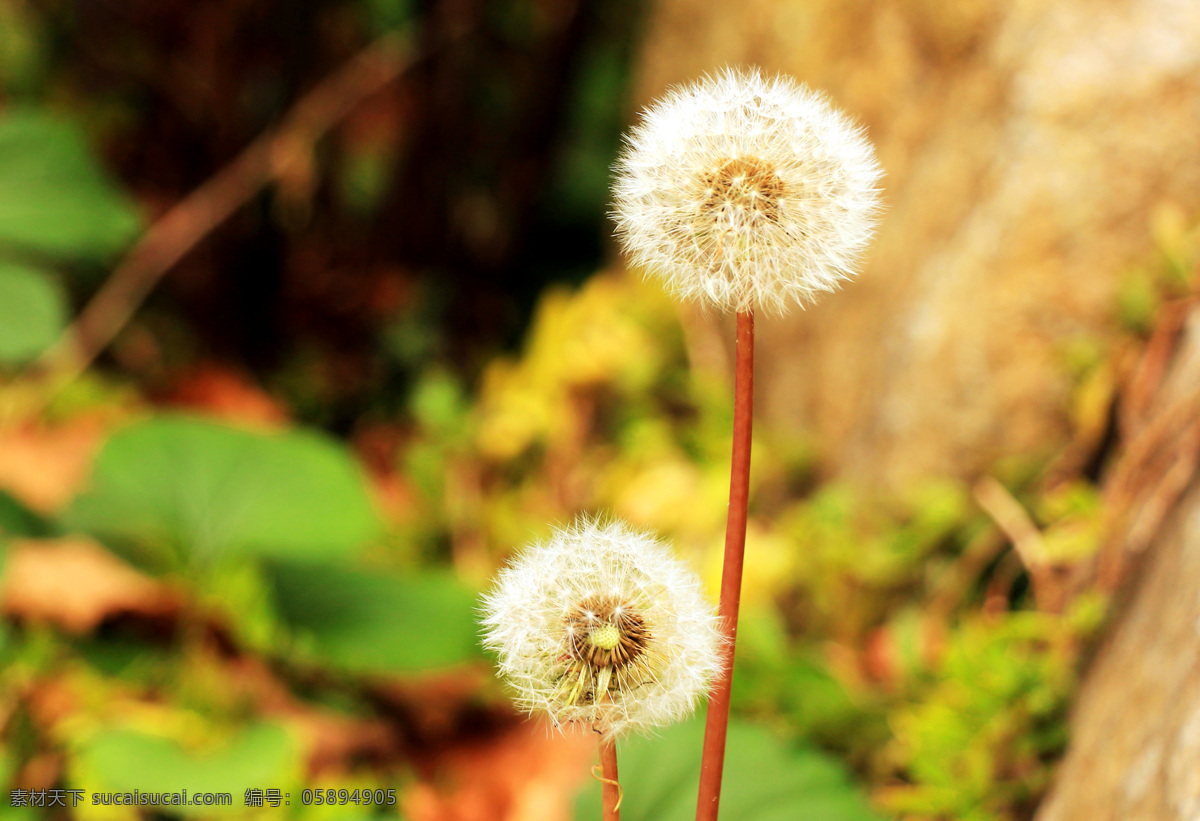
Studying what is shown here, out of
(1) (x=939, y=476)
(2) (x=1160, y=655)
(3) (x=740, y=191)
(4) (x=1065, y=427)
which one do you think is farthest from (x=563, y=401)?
(3) (x=740, y=191)

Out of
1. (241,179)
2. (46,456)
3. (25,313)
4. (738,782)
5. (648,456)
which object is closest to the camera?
(738,782)

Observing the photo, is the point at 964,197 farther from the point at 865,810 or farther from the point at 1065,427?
the point at 865,810

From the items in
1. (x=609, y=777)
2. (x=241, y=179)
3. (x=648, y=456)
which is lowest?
(x=609, y=777)

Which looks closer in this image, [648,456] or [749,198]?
[749,198]

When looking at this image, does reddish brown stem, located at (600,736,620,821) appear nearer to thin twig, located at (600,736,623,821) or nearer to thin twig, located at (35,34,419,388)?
thin twig, located at (600,736,623,821)

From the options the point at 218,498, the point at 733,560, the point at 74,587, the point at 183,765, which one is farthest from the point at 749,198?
the point at 74,587

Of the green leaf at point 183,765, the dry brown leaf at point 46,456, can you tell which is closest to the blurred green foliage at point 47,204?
the dry brown leaf at point 46,456

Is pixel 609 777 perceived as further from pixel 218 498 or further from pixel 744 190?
pixel 218 498
